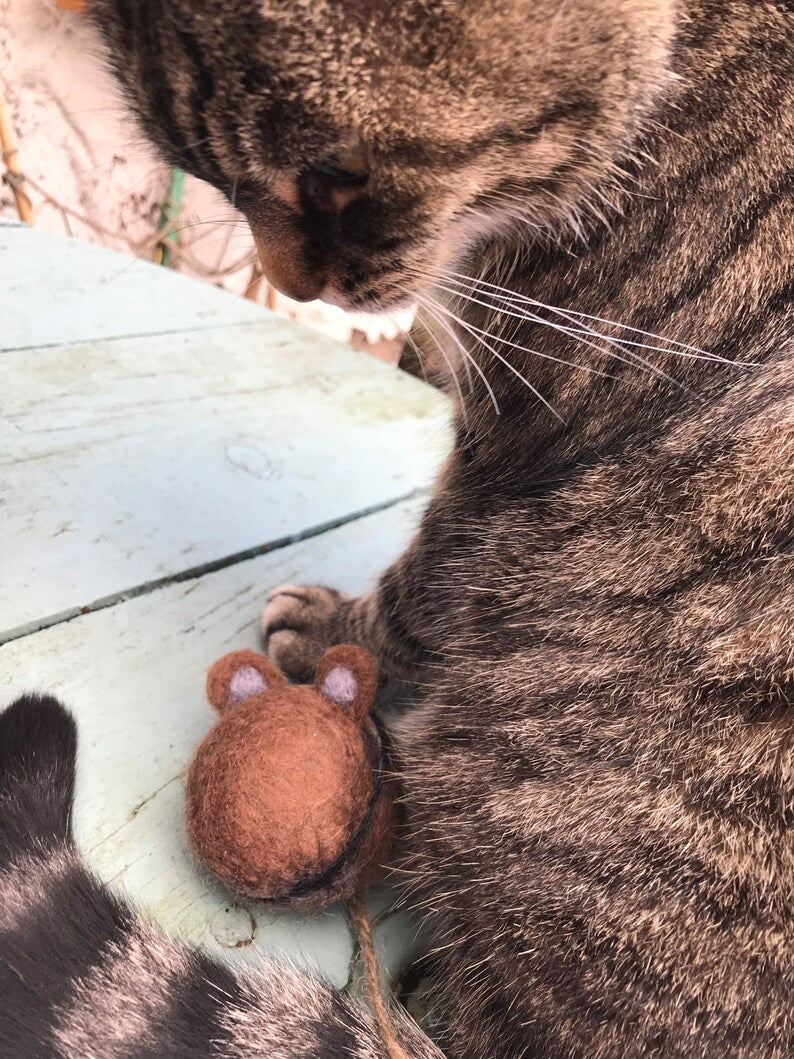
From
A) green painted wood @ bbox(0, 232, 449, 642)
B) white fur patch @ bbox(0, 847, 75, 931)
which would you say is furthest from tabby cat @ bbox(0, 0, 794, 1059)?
green painted wood @ bbox(0, 232, 449, 642)

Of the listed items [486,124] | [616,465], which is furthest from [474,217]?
[616,465]

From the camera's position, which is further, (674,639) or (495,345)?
(495,345)

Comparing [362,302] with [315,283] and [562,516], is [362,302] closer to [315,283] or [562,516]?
[315,283]

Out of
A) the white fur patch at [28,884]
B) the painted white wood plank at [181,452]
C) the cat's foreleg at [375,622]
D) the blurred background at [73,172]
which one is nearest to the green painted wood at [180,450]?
the painted white wood plank at [181,452]

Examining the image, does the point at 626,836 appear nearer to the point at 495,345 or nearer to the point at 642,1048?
the point at 642,1048

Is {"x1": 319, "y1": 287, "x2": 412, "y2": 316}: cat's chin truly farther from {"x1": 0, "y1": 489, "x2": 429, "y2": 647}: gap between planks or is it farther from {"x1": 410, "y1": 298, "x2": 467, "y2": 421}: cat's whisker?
{"x1": 0, "y1": 489, "x2": 429, "y2": 647}: gap between planks

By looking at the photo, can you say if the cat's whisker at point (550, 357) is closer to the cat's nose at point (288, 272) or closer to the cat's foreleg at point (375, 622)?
the cat's nose at point (288, 272)
